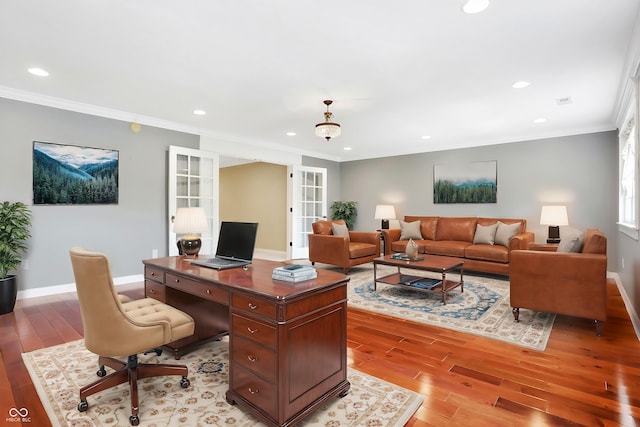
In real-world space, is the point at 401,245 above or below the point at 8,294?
above

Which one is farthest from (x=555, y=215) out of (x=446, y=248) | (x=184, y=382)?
(x=184, y=382)

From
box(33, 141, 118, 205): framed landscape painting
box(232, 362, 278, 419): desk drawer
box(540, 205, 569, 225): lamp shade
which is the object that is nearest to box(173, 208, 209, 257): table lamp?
box(232, 362, 278, 419): desk drawer

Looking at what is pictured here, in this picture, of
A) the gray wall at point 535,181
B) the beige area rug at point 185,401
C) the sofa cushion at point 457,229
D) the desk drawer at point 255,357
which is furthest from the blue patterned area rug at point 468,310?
the desk drawer at point 255,357

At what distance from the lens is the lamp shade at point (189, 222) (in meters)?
2.82

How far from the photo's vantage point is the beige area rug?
1.72 meters

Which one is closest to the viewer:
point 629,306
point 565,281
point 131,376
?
point 131,376

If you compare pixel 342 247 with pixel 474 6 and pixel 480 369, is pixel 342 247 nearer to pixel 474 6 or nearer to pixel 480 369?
pixel 480 369

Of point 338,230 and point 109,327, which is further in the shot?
point 338,230

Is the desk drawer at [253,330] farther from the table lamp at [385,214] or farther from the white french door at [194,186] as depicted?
the table lamp at [385,214]

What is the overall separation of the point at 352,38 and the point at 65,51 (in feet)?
8.04

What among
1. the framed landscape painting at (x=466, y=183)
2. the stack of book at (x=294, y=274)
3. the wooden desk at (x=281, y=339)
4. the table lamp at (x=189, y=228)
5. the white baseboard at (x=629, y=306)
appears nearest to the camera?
the wooden desk at (x=281, y=339)

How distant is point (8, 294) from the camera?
134 inches

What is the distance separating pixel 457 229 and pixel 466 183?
1031 mm

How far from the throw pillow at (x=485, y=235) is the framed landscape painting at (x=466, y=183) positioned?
2.71 feet
